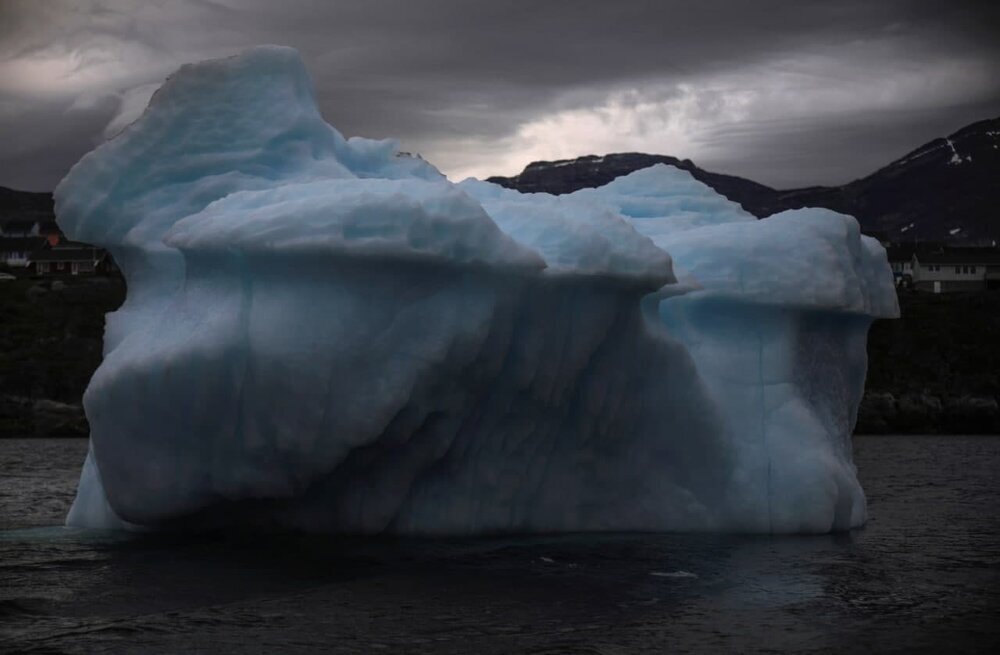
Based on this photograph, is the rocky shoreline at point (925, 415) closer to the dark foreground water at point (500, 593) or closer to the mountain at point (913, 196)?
the dark foreground water at point (500, 593)

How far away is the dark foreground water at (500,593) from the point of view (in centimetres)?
930

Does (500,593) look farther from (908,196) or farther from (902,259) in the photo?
(908,196)

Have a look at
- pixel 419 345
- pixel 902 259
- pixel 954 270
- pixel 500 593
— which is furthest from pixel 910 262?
pixel 500 593

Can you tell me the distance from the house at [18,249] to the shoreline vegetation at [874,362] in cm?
3232

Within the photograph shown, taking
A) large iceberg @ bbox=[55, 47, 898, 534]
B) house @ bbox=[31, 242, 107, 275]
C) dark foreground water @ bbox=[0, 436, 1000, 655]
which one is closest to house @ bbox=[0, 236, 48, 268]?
house @ bbox=[31, 242, 107, 275]

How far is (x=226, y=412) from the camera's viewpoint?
11969 millimetres

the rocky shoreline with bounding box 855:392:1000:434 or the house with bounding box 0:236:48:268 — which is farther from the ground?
the house with bounding box 0:236:48:268

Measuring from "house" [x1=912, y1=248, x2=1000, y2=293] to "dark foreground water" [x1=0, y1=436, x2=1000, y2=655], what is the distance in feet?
242

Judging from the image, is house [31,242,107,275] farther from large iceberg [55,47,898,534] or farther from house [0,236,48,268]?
large iceberg [55,47,898,534]

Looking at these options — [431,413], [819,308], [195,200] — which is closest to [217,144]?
[195,200]

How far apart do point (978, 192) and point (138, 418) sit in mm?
187094

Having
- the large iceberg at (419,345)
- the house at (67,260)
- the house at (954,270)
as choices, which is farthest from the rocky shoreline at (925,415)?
the house at (67,260)

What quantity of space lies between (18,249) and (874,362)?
6311 centimetres

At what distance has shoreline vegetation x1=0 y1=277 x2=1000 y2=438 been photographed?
43.3 m
